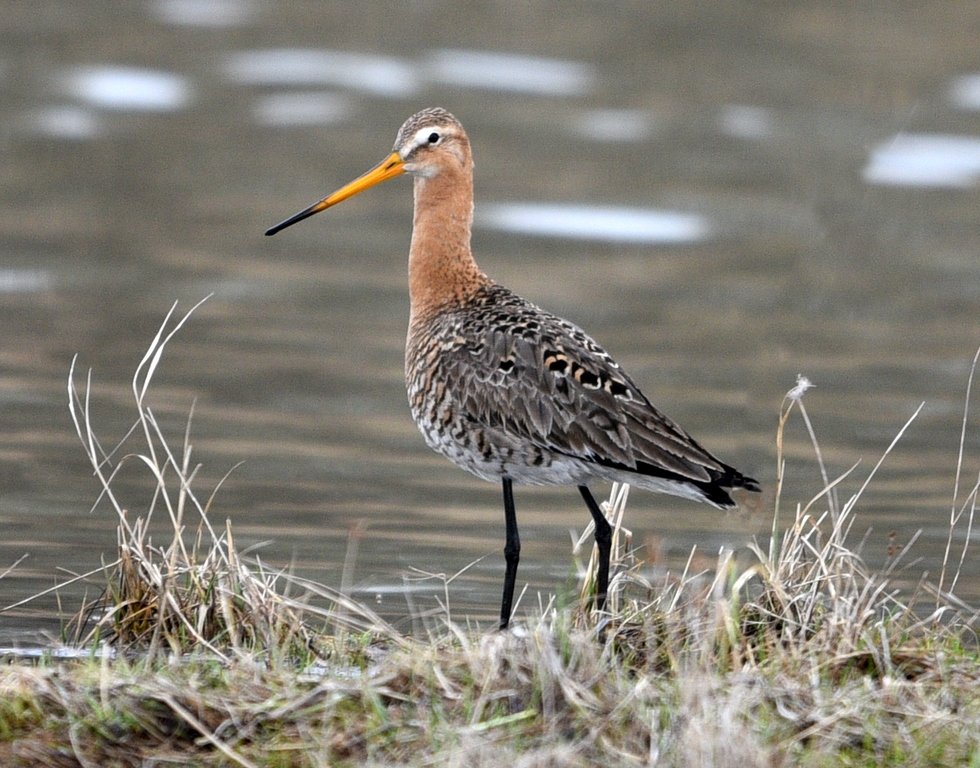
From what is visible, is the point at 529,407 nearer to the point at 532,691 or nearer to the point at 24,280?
the point at 532,691

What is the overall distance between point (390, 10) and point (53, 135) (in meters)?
5.80

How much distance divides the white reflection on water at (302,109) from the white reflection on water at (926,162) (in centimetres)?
479

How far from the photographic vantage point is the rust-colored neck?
7.17 metres

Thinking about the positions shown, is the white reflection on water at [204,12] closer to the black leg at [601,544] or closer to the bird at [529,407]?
the bird at [529,407]

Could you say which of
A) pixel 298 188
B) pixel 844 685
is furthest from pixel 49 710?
pixel 298 188

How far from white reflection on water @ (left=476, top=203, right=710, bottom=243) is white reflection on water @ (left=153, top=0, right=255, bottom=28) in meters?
6.61

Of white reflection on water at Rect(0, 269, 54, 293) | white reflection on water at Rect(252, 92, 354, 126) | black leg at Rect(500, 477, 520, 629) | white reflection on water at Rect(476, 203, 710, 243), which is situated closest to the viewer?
black leg at Rect(500, 477, 520, 629)

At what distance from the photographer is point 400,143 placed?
7.43 m

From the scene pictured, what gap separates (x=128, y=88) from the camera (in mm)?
19391

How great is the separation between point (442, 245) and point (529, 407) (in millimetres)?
1032

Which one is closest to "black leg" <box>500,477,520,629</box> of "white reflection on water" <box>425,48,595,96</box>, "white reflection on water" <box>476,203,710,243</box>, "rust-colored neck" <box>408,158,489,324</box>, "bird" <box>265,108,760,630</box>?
"bird" <box>265,108,760,630</box>

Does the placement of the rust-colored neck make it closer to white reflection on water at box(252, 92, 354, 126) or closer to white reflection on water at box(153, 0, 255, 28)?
white reflection on water at box(252, 92, 354, 126)

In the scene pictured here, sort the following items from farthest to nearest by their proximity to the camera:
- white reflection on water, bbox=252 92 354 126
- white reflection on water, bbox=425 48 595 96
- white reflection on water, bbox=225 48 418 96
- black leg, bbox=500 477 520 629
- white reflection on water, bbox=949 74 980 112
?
white reflection on water, bbox=425 48 595 96 → white reflection on water, bbox=225 48 418 96 → white reflection on water, bbox=949 74 980 112 → white reflection on water, bbox=252 92 354 126 → black leg, bbox=500 477 520 629

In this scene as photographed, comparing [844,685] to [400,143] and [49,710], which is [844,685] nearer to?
[49,710]
